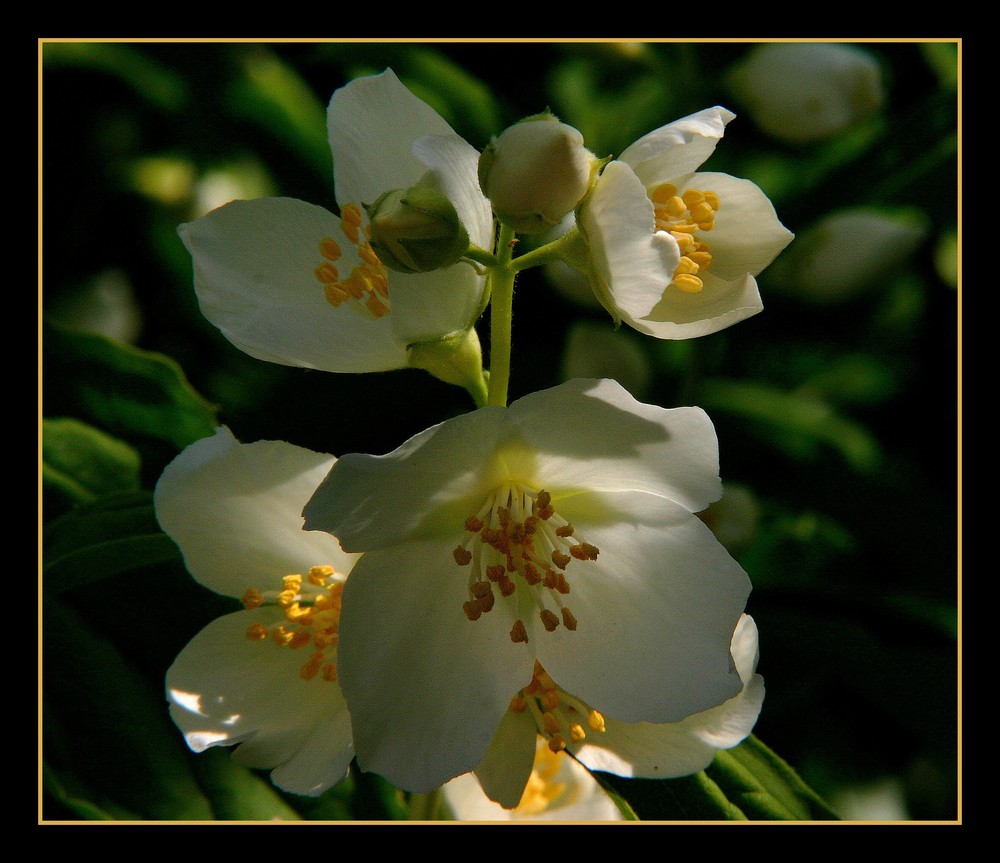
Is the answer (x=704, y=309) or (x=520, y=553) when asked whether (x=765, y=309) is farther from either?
(x=520, y=553)

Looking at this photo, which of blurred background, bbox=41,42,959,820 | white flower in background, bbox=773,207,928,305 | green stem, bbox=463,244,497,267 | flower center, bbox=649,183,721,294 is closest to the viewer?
green stem, bbox=463,244,497,267

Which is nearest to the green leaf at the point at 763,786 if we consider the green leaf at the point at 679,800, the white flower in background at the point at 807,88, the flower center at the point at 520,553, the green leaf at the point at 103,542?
the green leaf at the point at 679,800

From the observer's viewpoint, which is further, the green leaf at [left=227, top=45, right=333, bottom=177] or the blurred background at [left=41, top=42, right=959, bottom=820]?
the green leaf at [left=227, top=45, right=333, bottom=177]

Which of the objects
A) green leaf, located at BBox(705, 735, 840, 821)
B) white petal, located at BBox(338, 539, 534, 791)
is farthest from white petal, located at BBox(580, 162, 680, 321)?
green leaf, located at BBox(705, 735, 840, 821)

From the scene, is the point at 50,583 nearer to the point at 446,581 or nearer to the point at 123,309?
the point at 446,581

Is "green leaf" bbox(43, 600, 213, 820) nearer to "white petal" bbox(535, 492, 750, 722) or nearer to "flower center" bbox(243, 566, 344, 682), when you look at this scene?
"flower center" bbox(243, 566, 344, 682)

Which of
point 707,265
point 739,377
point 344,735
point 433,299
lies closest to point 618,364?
point 739,377

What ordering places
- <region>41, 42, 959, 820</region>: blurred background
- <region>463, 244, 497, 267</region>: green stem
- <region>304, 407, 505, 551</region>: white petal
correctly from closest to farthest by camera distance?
<region>304, 407, 505, 551</region>: white petal
<region>463, 244, 497, 267</region>: green stem
<region>41, 42, 959, 820</region>: blurred background

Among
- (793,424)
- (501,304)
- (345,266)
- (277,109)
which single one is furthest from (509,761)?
(277,109)
